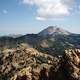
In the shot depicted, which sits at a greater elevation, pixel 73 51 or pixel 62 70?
pixel 73 51

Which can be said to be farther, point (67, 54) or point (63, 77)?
point (67, 54)

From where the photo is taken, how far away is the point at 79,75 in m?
93.9

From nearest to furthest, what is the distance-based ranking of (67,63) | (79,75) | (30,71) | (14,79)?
1. (79,75)
2. (67,63)
3. (14,79)
4. (30,71)

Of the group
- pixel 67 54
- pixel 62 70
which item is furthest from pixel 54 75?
pixel 67 54

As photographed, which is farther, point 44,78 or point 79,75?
point 44,78

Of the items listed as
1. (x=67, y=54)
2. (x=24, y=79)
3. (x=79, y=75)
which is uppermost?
(x=67, y=54)

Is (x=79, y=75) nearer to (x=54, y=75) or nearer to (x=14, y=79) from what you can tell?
(x=54, y=75)

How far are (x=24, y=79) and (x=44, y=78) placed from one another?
35.4 ft

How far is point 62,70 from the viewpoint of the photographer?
336ft

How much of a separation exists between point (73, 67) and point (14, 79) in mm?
33510

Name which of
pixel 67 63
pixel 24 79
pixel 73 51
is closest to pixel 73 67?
pixel 67 63

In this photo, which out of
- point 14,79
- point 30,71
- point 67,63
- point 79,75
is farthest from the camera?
point 30,71

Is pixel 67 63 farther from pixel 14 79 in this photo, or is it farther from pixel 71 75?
pixel 14 79

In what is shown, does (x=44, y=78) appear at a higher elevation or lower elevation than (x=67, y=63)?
lower
